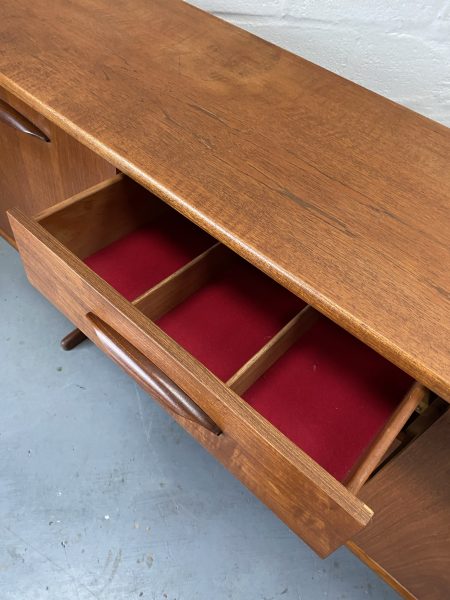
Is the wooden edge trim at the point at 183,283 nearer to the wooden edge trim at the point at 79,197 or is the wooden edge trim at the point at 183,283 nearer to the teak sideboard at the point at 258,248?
the teak sideboard at the point at 258,248

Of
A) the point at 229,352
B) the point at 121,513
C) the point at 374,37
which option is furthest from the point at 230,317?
the point at 374,37

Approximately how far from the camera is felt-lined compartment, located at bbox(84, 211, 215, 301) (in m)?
0.77

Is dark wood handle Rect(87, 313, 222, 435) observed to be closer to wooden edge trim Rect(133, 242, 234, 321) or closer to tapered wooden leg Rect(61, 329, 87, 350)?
wooden edge trim Rect(133, 242, 234, 321)

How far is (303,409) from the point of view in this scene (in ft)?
2.19

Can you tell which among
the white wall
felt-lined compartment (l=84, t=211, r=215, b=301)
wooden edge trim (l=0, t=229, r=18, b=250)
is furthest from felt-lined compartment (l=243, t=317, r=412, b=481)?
wooden edge trim (l=0, t=229, r=18, b=250)

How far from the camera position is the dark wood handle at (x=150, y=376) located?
1.68 ft

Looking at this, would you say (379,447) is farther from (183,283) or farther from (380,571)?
(380,571)

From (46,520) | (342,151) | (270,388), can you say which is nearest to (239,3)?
(342,151)

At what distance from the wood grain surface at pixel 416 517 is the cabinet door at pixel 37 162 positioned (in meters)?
0.55

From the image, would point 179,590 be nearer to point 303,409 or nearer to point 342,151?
point 303,409

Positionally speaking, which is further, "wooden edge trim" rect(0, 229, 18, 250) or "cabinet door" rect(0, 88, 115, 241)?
"wooden edge trim" rect(0, 229, 18, 250)

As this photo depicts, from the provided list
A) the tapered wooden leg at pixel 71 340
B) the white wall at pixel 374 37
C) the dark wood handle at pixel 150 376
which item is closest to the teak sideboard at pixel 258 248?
the dark wood handle at pixel 150 376

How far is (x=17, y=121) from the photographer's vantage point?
2.39ft

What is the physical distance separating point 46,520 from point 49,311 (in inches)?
17.7
